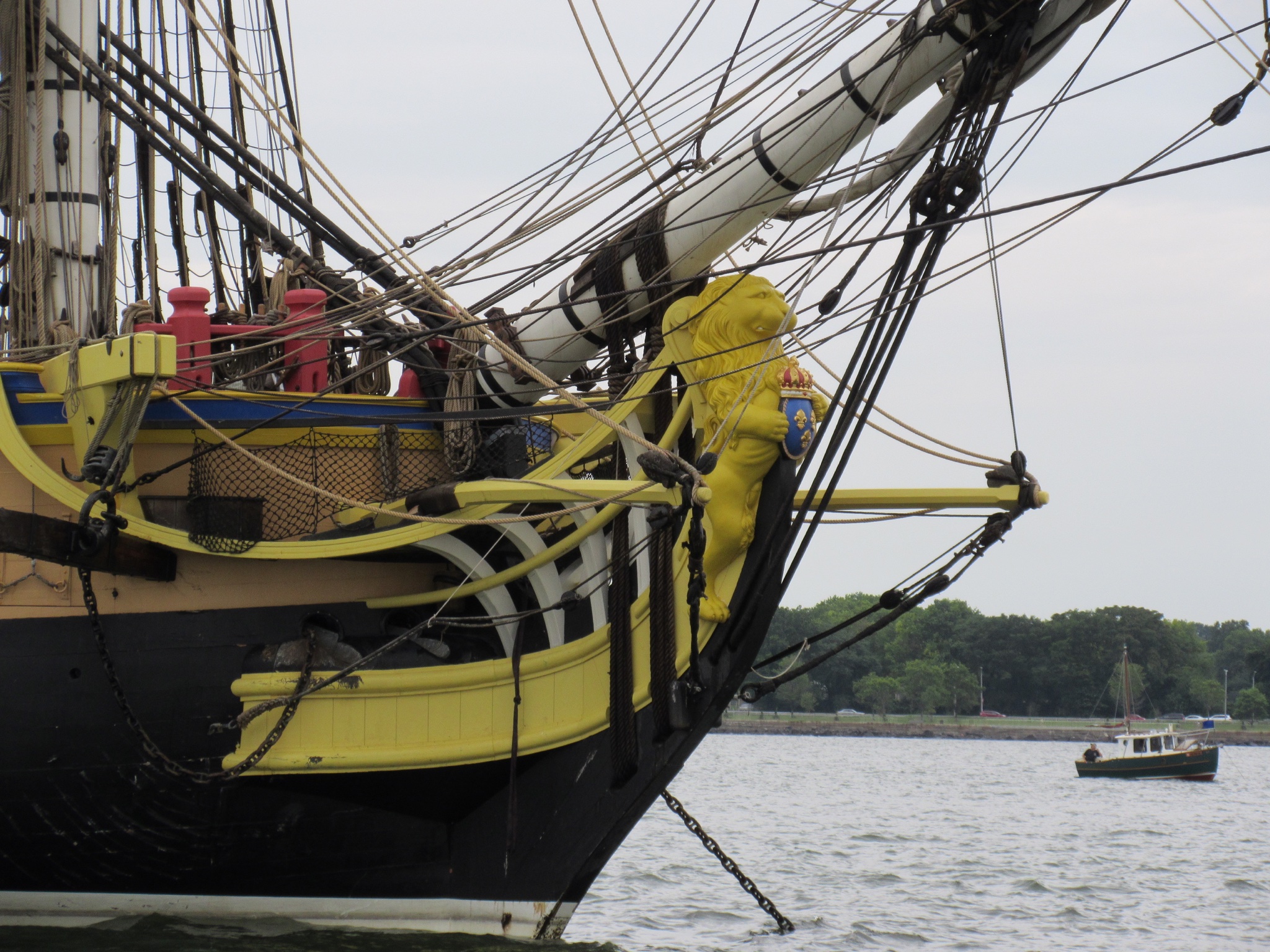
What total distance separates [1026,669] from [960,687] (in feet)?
13.9

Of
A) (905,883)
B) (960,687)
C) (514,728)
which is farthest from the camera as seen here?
(960,687)

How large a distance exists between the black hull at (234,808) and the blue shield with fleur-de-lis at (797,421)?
216 centimetres

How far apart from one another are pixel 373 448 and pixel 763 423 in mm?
2861

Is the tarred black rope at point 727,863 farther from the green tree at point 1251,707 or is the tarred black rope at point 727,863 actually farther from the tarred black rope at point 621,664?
the green tree at point 1251,707

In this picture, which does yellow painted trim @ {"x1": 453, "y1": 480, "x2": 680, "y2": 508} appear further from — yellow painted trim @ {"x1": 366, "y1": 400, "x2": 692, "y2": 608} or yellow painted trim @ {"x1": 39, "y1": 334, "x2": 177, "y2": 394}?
yellow painted trim @ {"x1": 39, "y1": 334, "x2": 177, "y2": 394}

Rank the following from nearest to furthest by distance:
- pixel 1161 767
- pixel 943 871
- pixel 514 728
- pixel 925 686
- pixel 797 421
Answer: pixel 797 421, pixel 514 728, pixel 943 871, pixel 1161 767, pixel 925 686

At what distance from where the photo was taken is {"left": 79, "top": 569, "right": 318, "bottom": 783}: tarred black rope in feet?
27.8

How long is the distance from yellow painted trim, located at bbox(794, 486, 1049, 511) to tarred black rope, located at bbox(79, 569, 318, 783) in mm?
3086

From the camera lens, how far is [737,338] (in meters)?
7.78

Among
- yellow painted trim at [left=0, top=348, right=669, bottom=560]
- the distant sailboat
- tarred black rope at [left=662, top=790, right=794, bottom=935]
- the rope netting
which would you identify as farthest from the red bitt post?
the distant sailboat

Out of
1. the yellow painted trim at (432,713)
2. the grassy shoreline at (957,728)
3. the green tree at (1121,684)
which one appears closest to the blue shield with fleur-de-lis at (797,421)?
the yellow painted trim at (432,713)

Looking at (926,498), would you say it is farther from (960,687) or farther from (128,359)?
(960,687)

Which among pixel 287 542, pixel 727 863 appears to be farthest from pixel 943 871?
pixel 287 542

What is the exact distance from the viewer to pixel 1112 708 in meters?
81.8
